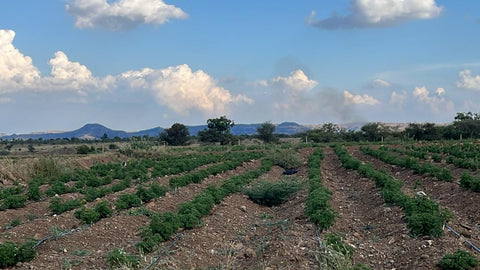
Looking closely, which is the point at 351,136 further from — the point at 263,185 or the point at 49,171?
the point at 263,185

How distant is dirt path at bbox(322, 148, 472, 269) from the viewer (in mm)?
9219

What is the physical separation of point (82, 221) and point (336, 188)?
11.2m

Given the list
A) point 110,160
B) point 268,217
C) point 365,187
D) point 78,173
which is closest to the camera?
point 268,217

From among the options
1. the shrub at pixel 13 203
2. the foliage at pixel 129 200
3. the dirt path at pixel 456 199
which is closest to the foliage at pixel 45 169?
the shrub at pixel 13 203

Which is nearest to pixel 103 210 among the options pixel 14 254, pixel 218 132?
pixel 14 254

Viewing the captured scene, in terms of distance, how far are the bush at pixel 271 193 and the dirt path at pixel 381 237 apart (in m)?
1.67

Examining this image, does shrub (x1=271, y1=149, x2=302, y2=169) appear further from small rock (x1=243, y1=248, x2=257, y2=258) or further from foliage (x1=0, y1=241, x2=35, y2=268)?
foliage (x1=0, y1=241, x2=35, y2=268)

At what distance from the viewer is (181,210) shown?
43.3ft

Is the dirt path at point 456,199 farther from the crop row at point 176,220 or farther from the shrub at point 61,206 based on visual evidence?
the shrub at point 61,206

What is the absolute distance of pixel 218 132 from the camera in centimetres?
7444

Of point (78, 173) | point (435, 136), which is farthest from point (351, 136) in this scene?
point (78, 173)

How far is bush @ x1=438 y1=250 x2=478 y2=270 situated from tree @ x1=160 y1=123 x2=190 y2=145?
67.3 m

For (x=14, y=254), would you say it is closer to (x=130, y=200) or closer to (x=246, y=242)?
(x=246, y=242)

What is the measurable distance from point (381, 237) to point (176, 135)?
64.7 m
